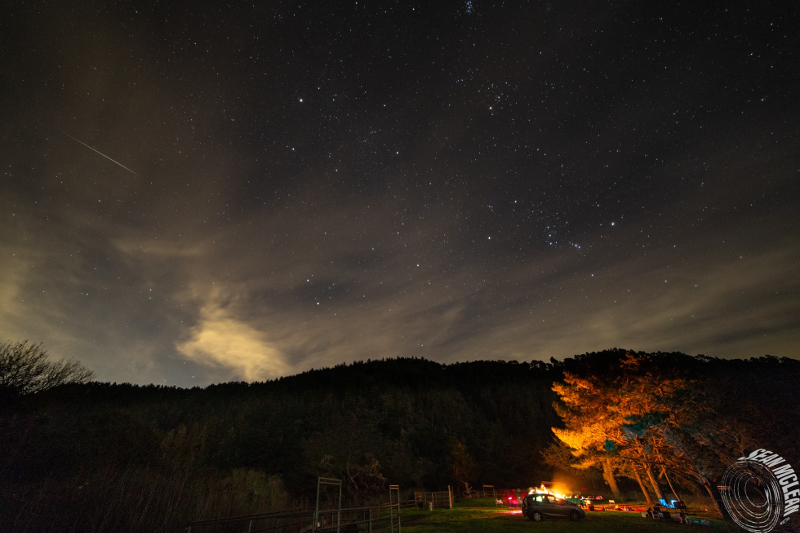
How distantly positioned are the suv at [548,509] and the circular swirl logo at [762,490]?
26.2 ft

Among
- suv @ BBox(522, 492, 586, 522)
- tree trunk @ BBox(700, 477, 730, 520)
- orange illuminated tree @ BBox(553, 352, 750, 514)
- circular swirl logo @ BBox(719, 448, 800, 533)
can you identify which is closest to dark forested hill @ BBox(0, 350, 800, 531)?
orange illuminated tree @ BBox(553, 352, 750, 514)

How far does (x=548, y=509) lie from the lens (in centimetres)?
2320

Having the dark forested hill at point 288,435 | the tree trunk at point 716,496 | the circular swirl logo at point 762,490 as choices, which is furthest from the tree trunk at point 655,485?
the dark forested hill at point 288,435

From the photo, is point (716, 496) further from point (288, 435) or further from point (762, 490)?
point (288, 435)

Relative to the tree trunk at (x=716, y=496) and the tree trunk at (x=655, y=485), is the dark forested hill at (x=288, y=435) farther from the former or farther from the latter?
the tree trunk at (x=655, y=485)

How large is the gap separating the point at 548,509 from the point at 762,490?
1215 cm

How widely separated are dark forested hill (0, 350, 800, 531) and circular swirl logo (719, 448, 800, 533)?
2.38 metres

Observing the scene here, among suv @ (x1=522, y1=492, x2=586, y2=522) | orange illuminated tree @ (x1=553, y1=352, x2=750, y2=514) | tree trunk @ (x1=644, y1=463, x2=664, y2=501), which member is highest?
orange illuminated tree @ (x1=553, y1=352, x2=750, y2=514)

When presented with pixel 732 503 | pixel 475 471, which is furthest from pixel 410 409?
pixel 732 503

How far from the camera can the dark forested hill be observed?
19.8 meters

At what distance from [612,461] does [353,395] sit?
8342 cm

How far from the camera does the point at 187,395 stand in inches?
4505

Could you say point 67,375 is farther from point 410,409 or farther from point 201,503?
point 410,409

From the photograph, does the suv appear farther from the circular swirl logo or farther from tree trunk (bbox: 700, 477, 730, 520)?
the circular swirl logo
